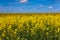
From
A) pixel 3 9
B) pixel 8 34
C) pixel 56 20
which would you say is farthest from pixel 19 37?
pixel 3 9

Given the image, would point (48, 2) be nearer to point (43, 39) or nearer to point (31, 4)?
point (31, 4)

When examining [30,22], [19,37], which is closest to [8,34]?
[19,37]

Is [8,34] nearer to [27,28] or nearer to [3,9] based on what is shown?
[27,28]

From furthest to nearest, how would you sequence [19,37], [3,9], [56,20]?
[3,9] < [56,20] < [19,37]

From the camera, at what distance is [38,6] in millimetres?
5027

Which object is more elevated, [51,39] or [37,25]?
[37,25]

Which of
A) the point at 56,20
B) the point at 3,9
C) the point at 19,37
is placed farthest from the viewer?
the point at 3,9

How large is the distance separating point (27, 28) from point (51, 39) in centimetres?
48

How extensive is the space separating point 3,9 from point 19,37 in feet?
4.07

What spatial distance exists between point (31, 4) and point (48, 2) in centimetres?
39

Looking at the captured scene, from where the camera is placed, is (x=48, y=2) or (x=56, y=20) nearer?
(x=56, y=20)

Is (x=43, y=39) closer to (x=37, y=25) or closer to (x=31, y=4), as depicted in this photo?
(x=37, y=25)

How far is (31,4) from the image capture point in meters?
5.02

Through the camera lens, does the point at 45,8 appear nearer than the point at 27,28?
No
